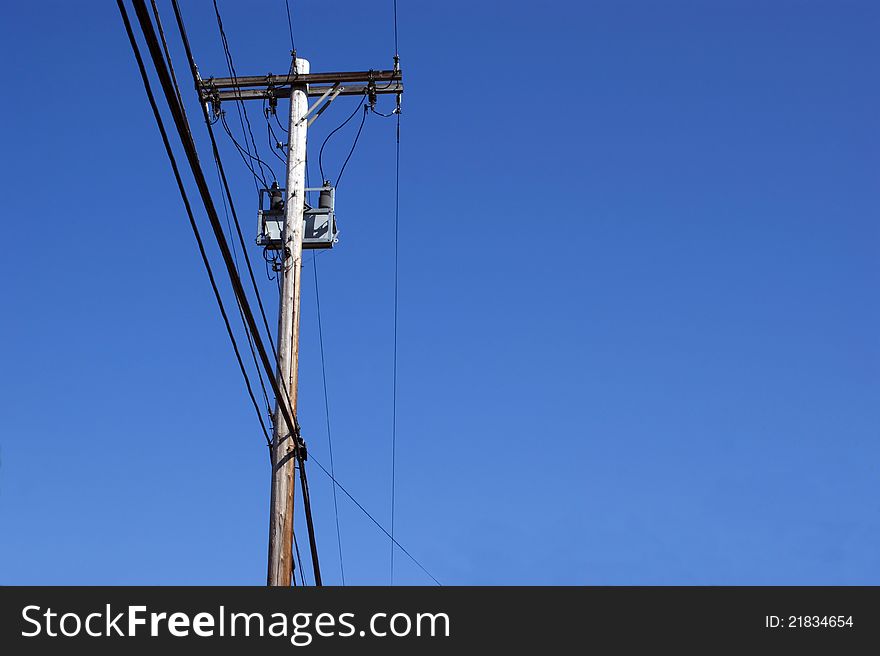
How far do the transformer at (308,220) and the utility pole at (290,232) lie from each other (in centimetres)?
20

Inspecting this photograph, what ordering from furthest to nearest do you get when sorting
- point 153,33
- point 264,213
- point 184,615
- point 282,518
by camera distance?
point 264,213 → point 282,518 → point 184,615 → point 153,33

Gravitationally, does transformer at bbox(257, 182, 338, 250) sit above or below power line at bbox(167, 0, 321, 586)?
above

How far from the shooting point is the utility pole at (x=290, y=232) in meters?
10.5

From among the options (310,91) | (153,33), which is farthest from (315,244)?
(153,33)

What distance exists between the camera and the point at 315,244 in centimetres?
1191

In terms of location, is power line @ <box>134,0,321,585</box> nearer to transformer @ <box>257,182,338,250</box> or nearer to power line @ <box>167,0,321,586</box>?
power line @ <box>167,0,321,586</box>

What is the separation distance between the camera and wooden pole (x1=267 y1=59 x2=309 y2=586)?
1044cm

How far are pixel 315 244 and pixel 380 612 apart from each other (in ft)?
16.1

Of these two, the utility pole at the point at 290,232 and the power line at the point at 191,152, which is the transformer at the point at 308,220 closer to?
the utility pole at the point at 290,232

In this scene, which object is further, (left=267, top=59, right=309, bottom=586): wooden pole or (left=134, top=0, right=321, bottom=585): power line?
(left=267, top=59, right=309, bottom=586): wooden pole

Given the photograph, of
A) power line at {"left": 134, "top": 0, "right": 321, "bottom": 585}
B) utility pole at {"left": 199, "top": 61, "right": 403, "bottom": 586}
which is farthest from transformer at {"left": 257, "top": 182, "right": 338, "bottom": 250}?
power line at {"left": 134, "top": 0, "right": 321, "bottom": 585}

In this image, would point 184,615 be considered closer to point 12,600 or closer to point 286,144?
point 12,600

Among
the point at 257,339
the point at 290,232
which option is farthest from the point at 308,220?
the point at 257,339

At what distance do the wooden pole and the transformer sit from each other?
0.24 m
